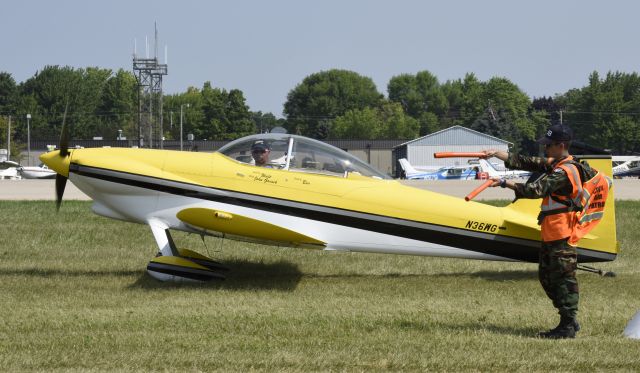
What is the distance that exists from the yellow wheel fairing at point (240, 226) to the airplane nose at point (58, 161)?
1.74 m

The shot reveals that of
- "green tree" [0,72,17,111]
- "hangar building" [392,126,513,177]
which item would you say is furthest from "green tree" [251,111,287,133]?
"hangar building" [392,126,513,177]

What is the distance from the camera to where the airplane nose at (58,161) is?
10820 mm

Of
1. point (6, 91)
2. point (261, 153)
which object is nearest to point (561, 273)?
point (261, 153)

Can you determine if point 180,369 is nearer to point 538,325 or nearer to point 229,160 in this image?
point 538,325

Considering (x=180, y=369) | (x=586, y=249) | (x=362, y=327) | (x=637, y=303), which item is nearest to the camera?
(x=180, y=369)

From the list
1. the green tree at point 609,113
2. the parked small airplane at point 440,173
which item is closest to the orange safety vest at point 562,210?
the parked small airplane at point 440,173

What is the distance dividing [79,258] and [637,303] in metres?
A: 8.34

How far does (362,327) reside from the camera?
7770 millimetres

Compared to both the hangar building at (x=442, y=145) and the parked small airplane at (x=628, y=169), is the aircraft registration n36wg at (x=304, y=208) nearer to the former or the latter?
the parked small airplane at (x=628, y=169)

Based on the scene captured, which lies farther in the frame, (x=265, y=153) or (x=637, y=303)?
(x=265, y=153)

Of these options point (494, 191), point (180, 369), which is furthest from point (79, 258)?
point (494, 191)

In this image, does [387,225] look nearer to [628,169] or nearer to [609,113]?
[628,169]

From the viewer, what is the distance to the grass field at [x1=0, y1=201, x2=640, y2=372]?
6.41m

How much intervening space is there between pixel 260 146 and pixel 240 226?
1.08 metres
